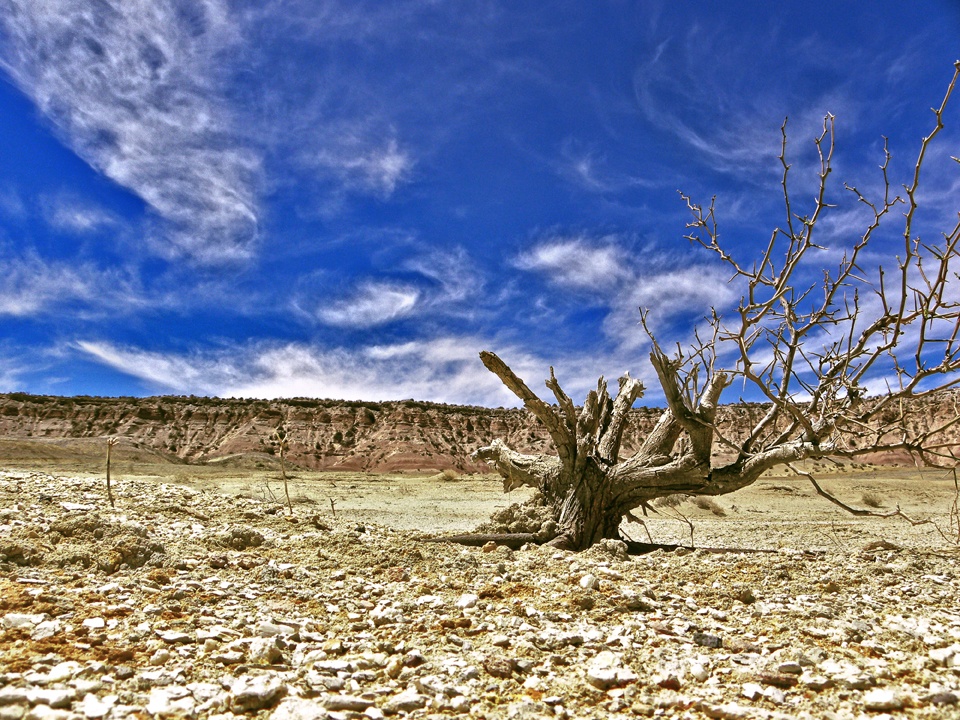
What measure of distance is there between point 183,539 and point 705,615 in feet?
14.6

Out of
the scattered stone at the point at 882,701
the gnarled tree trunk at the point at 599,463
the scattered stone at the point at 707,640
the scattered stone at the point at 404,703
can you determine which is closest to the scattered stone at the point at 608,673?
the scattered stone at the point at 707,640

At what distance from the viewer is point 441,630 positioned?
12.3ft

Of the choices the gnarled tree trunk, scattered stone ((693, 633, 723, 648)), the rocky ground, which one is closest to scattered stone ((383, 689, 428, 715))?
the rocky ground

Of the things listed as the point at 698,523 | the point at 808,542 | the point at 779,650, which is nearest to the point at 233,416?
the point at 698,523

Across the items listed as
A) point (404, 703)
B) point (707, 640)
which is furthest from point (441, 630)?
point (707, 640)

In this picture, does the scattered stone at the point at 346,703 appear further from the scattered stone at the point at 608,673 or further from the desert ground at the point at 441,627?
the scattered stone at the point at 608,673

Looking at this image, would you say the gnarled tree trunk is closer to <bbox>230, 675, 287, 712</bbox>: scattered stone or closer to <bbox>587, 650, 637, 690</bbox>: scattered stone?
<bbox>587, 650, 637, 690</bbox>: scattered stone

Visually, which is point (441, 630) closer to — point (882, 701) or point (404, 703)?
point (404, 703)

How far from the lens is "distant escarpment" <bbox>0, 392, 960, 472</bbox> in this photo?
55500mm

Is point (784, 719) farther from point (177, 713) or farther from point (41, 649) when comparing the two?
point (41, 649)

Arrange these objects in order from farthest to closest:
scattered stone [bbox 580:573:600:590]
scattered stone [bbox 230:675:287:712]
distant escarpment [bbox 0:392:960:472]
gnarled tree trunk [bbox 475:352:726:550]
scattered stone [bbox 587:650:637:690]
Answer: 1. distant escarpment [bbox 0:392:960:472]
2. gnarled tree trunk [bbox 475:352:726:550]
3. scattered stone [bbox 580:573:600:590]
4. scattered stone [bbox 587:650:637:690]
5. scattered stone [bbox 230:675:287:712]

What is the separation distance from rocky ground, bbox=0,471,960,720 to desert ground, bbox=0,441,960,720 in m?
0.01

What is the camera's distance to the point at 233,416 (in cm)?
6084

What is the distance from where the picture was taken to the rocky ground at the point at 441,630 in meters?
2.79
